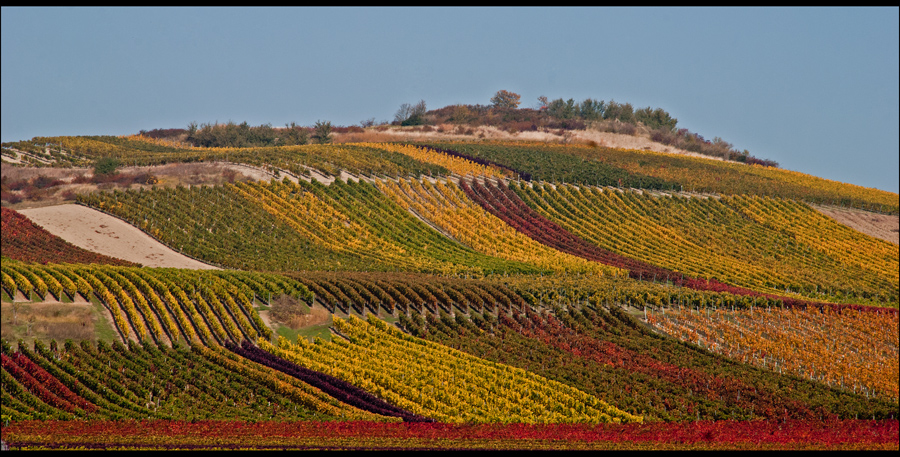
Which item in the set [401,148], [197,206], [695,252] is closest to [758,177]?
[695,252]

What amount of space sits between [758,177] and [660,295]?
5510 cm

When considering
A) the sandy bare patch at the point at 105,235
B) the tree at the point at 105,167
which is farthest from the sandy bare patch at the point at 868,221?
the tree at the point at 105,167

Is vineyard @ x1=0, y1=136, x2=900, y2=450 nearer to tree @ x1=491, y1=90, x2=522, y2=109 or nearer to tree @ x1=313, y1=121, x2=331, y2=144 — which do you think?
tree @ x1=313, y1=121, x2=331, y2=144

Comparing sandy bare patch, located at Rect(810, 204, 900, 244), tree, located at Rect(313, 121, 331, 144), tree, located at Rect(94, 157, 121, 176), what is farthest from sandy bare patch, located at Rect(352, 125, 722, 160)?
tree, located at Rect(94, 157, 121, 176)

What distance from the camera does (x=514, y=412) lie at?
34.4 metres

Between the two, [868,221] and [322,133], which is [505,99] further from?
[868,221]

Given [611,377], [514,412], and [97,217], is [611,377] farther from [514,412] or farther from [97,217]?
[97,217]

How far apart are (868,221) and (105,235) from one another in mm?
70382

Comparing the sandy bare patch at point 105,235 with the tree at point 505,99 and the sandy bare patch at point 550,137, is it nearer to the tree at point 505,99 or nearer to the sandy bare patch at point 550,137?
the sandy bare patch at point 550,137

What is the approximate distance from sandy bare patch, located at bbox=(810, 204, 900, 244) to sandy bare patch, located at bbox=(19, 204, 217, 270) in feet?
203

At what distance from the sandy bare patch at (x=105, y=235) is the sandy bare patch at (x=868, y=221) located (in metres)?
61.9

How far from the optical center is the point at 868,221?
8506cm

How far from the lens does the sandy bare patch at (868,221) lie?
82.2 meters

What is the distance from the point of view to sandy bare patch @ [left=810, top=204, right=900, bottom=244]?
270 feet
